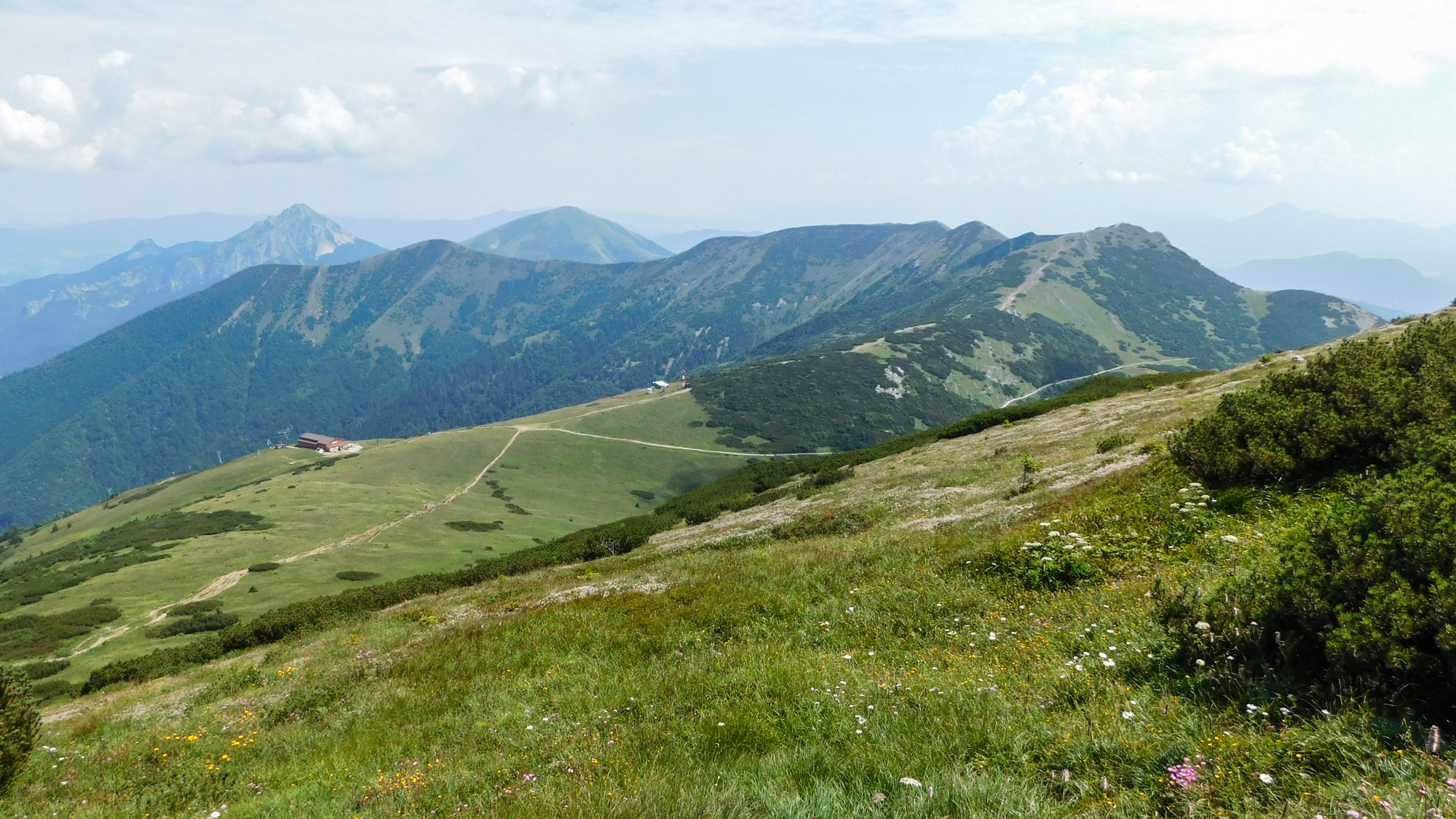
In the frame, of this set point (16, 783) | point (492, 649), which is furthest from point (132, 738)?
Answer: point (492, 649)

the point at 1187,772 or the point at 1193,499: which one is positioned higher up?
the point at 1187,772

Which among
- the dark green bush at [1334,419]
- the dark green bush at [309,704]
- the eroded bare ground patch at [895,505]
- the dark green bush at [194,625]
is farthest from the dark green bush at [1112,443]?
the dark green bush at [194,625]

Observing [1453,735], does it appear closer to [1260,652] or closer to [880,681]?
[1260,652]

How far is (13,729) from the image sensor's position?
9859mm

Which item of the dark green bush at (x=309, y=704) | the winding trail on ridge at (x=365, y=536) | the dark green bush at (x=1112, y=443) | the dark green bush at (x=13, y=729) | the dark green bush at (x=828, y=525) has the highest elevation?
the dark green bush at (x=13, y=729)

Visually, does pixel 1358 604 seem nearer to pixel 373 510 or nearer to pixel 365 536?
pixel 365 536

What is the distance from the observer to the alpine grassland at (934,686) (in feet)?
17.8

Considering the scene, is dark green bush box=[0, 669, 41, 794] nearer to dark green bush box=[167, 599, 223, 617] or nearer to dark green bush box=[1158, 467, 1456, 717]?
dark green bush box=[1158, 467, 1456, 717]

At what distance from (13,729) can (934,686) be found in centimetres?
1416

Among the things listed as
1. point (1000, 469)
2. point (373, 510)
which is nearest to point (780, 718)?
point (1000, 469)

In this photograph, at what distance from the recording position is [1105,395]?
59375mm

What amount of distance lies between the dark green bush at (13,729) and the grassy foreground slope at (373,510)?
183ft

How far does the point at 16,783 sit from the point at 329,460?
578ft

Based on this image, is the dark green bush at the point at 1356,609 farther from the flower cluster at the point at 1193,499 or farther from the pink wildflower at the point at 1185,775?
the flower cluster at the point at 1193,499
